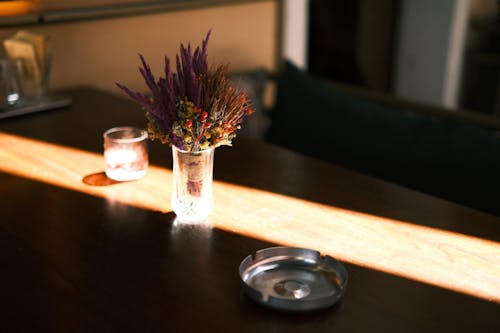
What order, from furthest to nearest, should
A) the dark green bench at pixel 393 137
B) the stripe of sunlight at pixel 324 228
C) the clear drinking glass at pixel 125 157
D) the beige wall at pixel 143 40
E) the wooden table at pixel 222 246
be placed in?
the beige wall at pixel 143 40, the dark green bench at pixel 393 137, the clear drinking glass at pixel 125 157, the stripe of sunlight at pixel 324 228, the wooden table at pixel 222 246

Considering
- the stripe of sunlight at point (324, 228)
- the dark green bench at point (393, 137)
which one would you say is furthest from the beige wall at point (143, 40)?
the stripe of sunlight at point (324, 228)

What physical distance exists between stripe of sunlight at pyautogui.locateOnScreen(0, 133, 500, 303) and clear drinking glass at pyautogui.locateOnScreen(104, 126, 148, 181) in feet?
0.09

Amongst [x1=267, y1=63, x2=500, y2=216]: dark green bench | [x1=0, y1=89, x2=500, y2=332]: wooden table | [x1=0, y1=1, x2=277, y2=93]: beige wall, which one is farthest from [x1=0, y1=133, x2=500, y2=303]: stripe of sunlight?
[x1=0, y1=1, x2=277, y2=93]: beige wall

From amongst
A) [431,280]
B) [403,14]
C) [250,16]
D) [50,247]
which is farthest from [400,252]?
[403,14]

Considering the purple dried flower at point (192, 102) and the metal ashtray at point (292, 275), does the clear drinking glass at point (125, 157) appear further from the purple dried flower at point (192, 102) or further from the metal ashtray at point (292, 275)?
the metal ashtray at point (292, 275)

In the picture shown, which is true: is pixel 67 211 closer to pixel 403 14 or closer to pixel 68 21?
pixel 68 21

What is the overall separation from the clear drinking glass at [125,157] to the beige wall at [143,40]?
83cm

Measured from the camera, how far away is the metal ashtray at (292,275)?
118cm

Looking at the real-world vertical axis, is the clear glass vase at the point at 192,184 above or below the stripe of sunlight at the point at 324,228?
above

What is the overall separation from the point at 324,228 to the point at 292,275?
0.69 ft

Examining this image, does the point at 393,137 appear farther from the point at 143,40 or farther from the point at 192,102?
the point at 143,40

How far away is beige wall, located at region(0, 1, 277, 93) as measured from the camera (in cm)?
262

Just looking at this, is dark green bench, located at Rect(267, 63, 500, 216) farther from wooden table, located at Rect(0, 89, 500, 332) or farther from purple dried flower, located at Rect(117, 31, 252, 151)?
purple dried flower, located at Rect(117, 31, 252, 151)

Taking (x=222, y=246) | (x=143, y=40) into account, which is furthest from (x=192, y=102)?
(x=143, y=40)
